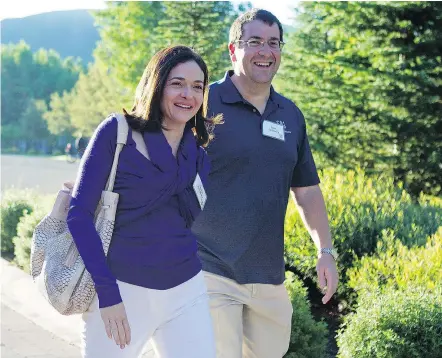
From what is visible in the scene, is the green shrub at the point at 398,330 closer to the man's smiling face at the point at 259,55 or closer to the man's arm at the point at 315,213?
the man's arm at the point at 315,213

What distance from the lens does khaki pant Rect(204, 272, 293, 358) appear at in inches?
134

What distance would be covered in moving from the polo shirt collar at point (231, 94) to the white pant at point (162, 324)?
108 centimetres

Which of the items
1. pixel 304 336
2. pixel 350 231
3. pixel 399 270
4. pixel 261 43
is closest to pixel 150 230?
pixel 261 43

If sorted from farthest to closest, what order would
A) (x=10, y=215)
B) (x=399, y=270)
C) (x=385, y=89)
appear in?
(x=385, y=89) → (x=10, y=215) → (x=399, y=270)

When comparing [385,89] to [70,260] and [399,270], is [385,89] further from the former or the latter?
[70,260]

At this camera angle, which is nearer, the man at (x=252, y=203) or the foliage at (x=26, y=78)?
the man at (x=252, y=203)

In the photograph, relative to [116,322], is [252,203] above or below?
above

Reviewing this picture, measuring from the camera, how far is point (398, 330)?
3.68m

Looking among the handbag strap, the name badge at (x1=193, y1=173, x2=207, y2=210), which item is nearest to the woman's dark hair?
the handbag strap

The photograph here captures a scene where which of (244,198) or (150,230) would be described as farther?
(244,198)

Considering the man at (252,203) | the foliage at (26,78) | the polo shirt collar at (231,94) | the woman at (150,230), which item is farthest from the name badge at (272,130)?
the foliage at (26,78)

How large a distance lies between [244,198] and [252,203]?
0.04 m

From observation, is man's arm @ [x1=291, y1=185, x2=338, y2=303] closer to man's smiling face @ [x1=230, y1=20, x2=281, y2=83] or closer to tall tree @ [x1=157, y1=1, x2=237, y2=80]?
man's smiling face @ [x1=230, y1=20, x2=281, y2=83]

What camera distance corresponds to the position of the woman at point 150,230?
2436 millimetres
